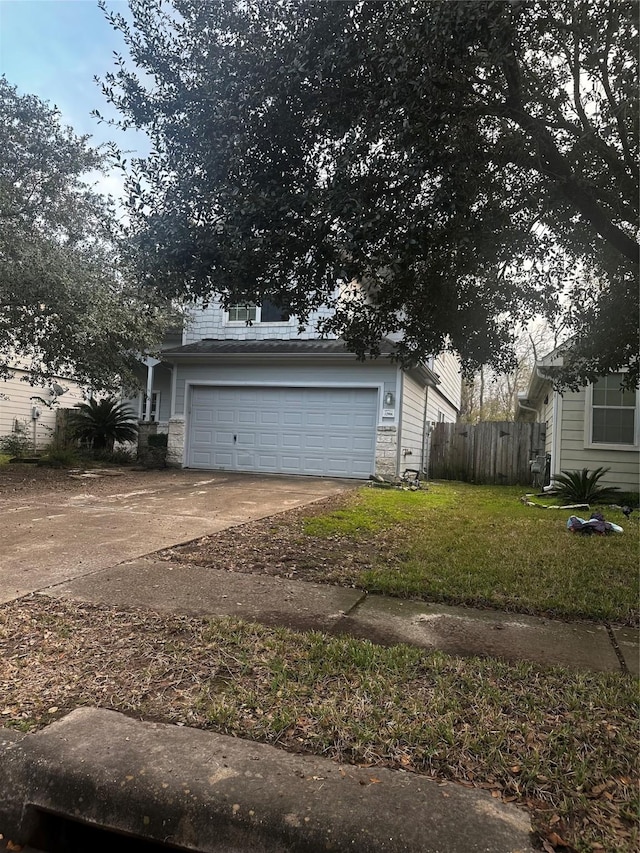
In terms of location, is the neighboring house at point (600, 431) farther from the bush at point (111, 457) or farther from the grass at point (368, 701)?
the bush at point (111, 457)

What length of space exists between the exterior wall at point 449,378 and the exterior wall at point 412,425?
2054 millimetres

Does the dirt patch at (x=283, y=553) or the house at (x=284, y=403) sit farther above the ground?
the house at (x=284, y=403)

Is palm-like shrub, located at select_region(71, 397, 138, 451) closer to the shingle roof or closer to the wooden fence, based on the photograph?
the shingle roof

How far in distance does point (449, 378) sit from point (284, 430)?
10.1 metres

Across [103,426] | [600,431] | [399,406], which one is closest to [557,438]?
[600,431]

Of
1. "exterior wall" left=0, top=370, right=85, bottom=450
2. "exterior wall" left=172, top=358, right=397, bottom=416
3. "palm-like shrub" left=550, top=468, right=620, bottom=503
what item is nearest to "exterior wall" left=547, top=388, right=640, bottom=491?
"palm-like shrub" left=550, top=468, right=620, bottom=503

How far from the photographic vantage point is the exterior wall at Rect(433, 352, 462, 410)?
724 inches

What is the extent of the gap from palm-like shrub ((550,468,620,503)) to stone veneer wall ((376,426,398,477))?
3378 mm

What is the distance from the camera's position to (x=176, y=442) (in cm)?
1436

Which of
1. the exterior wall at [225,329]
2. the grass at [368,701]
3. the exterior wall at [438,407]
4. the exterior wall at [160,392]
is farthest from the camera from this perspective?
the exterior wall at [160,392]

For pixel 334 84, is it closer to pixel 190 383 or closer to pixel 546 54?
pixel 546 54

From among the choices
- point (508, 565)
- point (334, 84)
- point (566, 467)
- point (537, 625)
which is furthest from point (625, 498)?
point (334, 84)

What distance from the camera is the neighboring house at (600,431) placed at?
10906 mm

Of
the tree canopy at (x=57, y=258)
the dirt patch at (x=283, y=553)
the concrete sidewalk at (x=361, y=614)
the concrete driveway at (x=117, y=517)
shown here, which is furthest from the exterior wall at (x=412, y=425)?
the concrete sidewalk at (x=361, y=614)
